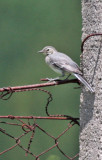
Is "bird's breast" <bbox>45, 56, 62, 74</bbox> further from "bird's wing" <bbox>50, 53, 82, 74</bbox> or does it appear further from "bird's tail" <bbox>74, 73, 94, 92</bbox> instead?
"bird's tail" <bbox>74, 73, 94, 92</bbox>

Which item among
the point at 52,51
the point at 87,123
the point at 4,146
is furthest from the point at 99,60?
the point at 4,146

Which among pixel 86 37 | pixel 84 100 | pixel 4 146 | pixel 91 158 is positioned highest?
pixel 86 37

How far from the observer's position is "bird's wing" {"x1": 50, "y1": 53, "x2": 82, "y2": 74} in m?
1.34

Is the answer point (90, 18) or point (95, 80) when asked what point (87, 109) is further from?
point (90, 18)

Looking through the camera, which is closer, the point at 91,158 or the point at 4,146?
the point at 91,158

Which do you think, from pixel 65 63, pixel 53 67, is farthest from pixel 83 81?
pixel 53 67

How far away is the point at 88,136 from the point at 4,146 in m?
2.44

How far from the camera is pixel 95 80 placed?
119 cm

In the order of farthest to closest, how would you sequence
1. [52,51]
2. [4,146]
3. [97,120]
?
1. [4,146]
2. [52,51]
3. [97,120]

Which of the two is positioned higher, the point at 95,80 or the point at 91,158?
the point at 95,80

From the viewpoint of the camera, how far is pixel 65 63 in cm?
140

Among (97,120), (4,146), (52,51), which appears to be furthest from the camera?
(4,146)

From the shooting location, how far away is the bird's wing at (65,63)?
134 cm

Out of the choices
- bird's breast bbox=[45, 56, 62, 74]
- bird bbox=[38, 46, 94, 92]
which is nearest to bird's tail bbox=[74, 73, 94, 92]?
bird bbox=[38, 46, 94, 92]
